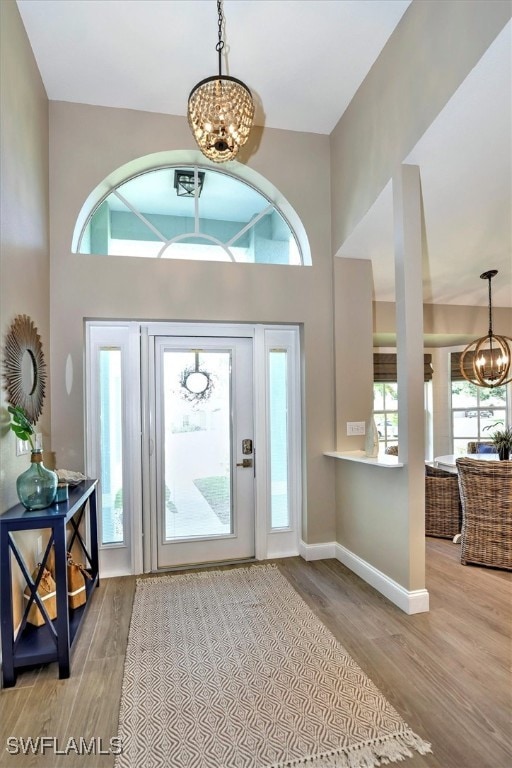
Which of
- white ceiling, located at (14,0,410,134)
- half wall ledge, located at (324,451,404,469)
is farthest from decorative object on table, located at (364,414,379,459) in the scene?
white ceiling, located at (14,0,410,134)

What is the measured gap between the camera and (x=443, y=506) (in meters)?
4.23

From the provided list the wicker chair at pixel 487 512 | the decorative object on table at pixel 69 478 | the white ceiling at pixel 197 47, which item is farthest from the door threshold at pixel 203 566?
the white ceiling at pixel 197 47

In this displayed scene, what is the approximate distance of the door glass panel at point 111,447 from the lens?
11.5 feet

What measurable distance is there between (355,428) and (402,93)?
8.27 ft

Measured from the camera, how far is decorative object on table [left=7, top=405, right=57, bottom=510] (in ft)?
7.41

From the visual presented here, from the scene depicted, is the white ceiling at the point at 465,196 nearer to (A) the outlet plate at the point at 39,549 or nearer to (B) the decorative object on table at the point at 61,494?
(B) the decorative object on table at the point at 61,494

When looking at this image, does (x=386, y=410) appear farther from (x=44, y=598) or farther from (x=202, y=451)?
(x=44, y=598)

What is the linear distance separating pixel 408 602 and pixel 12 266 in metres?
3.17

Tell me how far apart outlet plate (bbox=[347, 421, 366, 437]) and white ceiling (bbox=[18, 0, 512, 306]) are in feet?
4.95

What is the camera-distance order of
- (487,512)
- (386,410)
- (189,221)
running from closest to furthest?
(487,512)
(189,221)
(386,410)

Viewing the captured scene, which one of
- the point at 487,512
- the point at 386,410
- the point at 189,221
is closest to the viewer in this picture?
the point at 487,512

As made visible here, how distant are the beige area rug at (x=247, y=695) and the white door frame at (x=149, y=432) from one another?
64cm

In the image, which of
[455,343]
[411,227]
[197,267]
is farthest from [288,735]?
[455,343]

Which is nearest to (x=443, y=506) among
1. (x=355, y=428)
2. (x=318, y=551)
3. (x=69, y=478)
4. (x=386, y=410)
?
(x=355, y=428)
